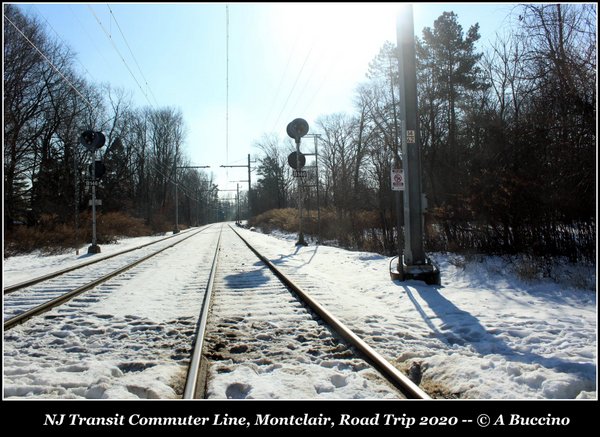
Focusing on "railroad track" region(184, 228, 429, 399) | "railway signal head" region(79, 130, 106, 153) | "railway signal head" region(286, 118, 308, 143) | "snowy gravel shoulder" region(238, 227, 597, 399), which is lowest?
"snowy gravel shoulder" region(238, 227, 597, 399)

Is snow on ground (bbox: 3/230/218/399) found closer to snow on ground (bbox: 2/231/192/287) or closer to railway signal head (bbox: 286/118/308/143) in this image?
snow on ground (bbox: 2/231/192/287)

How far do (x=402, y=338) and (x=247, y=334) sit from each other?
6.27 ft

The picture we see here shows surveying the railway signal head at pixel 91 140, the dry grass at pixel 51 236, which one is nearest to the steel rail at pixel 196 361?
Result: the railway signal head at pixel 91 140

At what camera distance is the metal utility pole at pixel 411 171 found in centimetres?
888

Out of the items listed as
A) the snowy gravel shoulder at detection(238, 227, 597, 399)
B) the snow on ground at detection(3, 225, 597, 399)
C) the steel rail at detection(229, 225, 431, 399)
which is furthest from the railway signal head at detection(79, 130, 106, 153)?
the steel rail at detection(229, 225, 431, 399)

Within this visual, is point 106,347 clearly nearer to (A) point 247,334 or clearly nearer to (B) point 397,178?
(A) point 247,334

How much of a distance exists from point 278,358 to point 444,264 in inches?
331

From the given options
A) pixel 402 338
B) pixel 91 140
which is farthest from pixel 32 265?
pixel 402 338

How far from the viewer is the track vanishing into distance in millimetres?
3742

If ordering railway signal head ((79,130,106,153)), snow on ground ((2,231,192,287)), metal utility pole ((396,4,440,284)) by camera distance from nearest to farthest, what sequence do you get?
metal utility pole ((396,4,440,284)) → snow on ground ((2,231,192,287)) → railway signal head ((79,130,106,153))

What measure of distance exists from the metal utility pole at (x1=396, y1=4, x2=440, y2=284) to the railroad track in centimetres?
271

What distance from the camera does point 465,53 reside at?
30.9 m
